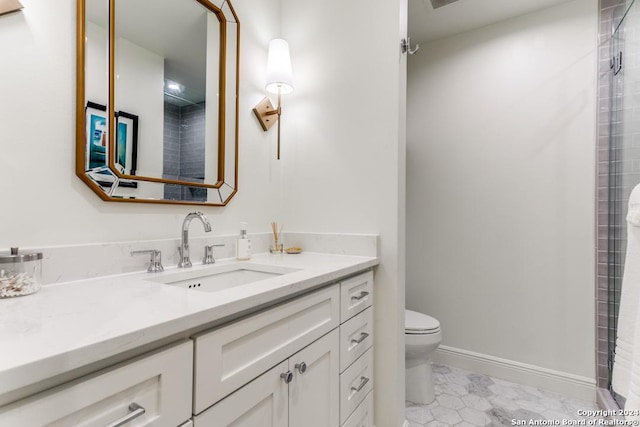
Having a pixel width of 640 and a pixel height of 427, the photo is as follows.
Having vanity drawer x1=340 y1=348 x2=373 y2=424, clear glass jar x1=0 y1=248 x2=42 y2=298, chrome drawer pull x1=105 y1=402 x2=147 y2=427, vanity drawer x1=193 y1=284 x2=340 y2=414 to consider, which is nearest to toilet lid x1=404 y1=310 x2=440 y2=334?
vanity drawer x1=340 y1=348 x2=373 y2=424

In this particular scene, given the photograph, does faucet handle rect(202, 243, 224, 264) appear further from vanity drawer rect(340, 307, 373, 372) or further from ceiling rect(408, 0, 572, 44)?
ceiling rect(408, 0, 572, 44)

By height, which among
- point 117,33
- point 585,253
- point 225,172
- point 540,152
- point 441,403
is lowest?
point 441,403

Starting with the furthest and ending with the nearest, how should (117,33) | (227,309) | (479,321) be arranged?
(479,321) → (117,33) → (227,309)

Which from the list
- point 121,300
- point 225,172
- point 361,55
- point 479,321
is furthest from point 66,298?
point 479,321

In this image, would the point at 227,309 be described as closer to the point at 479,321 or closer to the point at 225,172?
the point at 225,172

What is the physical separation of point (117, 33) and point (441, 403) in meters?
2.30

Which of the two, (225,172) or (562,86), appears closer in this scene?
(225,172)

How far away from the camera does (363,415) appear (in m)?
1.36

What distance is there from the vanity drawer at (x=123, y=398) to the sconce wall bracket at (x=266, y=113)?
1.27 meters

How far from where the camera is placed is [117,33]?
1090mm

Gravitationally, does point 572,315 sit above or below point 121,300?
below

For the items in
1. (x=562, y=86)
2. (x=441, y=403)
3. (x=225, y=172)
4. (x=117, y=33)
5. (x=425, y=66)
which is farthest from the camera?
(x=425, y=66)

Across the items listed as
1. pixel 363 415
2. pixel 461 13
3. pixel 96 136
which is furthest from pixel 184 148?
pixel 461 13

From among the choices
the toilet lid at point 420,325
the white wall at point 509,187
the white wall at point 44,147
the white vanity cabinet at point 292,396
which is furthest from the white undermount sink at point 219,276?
the white wall at point 509,187
